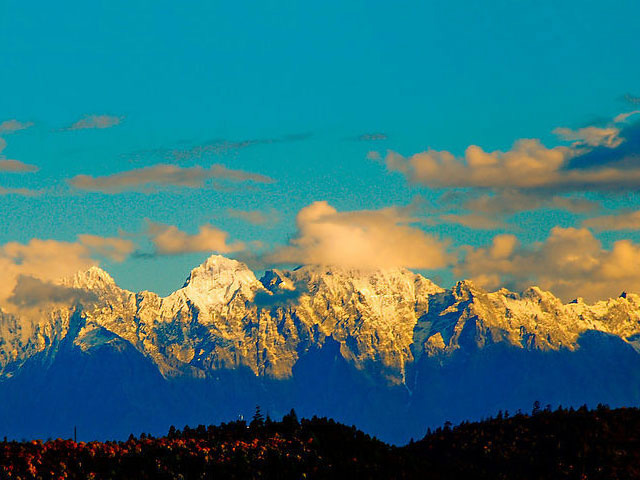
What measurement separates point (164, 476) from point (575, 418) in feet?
190

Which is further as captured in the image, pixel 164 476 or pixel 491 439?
pixel 491 439

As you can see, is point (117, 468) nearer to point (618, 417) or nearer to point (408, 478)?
point (408, 478)

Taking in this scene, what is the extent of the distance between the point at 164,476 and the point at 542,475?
48847 millimetres

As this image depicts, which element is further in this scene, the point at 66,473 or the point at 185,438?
the point at 185,438

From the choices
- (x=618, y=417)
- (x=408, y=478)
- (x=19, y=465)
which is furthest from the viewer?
(x=618, y=417)

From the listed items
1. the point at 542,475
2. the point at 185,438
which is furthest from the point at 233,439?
the point at 542,475

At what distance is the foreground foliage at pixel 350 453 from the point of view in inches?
5615

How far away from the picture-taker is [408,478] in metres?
148

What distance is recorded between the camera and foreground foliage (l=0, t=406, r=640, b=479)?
14262cm

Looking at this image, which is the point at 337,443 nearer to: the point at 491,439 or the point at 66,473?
the point at 491,439

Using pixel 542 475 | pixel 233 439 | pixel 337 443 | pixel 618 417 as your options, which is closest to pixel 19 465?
pixel 233 439

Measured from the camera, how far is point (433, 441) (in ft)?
552

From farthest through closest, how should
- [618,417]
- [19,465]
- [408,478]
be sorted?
[618,417], [408,478], [19,465]

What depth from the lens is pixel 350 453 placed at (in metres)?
153
